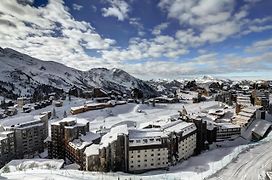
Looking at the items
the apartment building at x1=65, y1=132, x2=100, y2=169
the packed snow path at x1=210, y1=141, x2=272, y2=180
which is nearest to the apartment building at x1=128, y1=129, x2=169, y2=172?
the apartment building at x1=65, y1=132, x2=100, y2=169

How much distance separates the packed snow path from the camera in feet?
148

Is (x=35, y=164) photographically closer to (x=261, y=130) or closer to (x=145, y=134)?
(x=145, y=134)

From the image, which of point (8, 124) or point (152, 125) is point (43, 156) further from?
point (152, 125)

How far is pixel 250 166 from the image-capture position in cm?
4997

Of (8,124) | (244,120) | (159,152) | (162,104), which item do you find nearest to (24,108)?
(8,124)

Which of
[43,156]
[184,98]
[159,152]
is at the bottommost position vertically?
[43,156]

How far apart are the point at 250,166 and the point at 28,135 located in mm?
56622

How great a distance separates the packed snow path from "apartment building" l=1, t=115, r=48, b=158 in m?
50.6

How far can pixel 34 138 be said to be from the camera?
72188 millimetres

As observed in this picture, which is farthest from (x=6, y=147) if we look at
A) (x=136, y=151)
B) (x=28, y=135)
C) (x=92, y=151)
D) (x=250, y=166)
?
(x=250, y=166)

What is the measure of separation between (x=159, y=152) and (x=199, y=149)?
16367 millimetres

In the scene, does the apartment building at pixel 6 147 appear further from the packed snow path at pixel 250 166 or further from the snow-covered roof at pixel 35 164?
the packed snow path at pixel 250 166

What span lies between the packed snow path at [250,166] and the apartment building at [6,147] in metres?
51.3

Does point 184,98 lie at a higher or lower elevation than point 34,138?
higher
